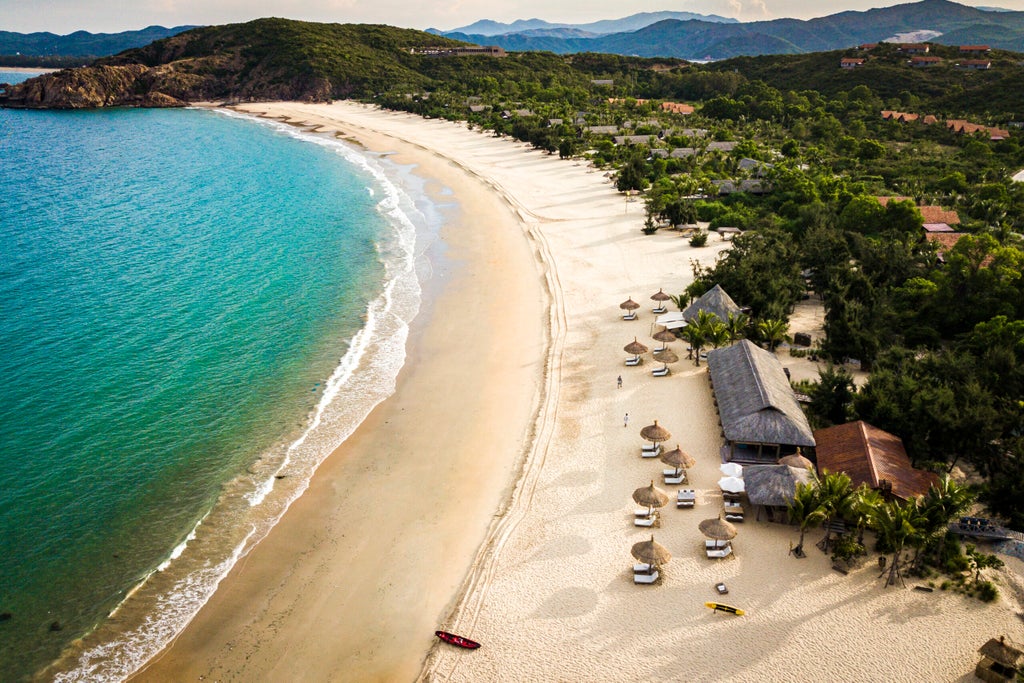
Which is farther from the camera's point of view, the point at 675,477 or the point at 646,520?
the point at 675,477

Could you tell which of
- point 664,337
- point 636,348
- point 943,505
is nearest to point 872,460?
point 943,505

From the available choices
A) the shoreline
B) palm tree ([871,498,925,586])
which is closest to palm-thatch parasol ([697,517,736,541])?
palm tree ([871,498,925,586])

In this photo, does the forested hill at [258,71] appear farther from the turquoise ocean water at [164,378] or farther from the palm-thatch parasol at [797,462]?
the palm-thatch parasol at [797,462]

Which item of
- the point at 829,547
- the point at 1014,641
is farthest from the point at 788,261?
the point at 1014,641

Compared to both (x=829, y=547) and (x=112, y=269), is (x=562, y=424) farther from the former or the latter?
(x=112, y=269)

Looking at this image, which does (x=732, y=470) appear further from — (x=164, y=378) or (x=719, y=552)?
(x=164, y=378)
